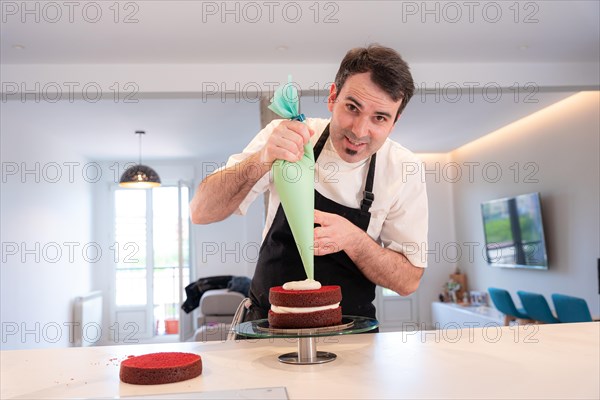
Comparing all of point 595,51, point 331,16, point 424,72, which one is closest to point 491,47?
point 424,72

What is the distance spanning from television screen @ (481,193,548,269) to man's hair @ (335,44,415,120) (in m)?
4.96

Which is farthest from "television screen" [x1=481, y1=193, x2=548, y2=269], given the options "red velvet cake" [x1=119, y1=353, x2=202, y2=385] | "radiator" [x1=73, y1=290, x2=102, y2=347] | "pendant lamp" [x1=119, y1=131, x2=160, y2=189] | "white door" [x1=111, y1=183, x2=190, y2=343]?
"red velvet cake" [x1=119, y1=353, x2=202, y2=385]

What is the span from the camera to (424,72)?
4.52 metres

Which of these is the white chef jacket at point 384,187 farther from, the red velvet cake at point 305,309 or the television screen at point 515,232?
the television screen at point 515,232

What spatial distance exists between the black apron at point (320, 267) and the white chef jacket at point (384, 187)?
0.04 metres

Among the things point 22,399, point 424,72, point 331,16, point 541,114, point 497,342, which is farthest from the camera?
point 541,114

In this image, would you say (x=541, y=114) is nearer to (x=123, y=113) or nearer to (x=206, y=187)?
(x=123, y=113)

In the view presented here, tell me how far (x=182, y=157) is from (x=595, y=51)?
5822 mm

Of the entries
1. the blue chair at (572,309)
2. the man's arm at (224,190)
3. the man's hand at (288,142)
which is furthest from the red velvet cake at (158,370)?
the blue chair at (572,309)

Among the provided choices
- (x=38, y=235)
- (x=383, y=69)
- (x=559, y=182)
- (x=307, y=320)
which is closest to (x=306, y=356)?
(x=307, y=320)

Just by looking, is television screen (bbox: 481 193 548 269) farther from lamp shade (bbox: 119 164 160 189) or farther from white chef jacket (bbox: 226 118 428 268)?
white chef jacket (bbox: 226 118 428 268)

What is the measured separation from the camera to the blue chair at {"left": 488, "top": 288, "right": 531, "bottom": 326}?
234 inches

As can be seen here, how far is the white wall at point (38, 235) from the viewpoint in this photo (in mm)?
5391

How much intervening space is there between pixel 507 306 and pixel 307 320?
17.9 ft
